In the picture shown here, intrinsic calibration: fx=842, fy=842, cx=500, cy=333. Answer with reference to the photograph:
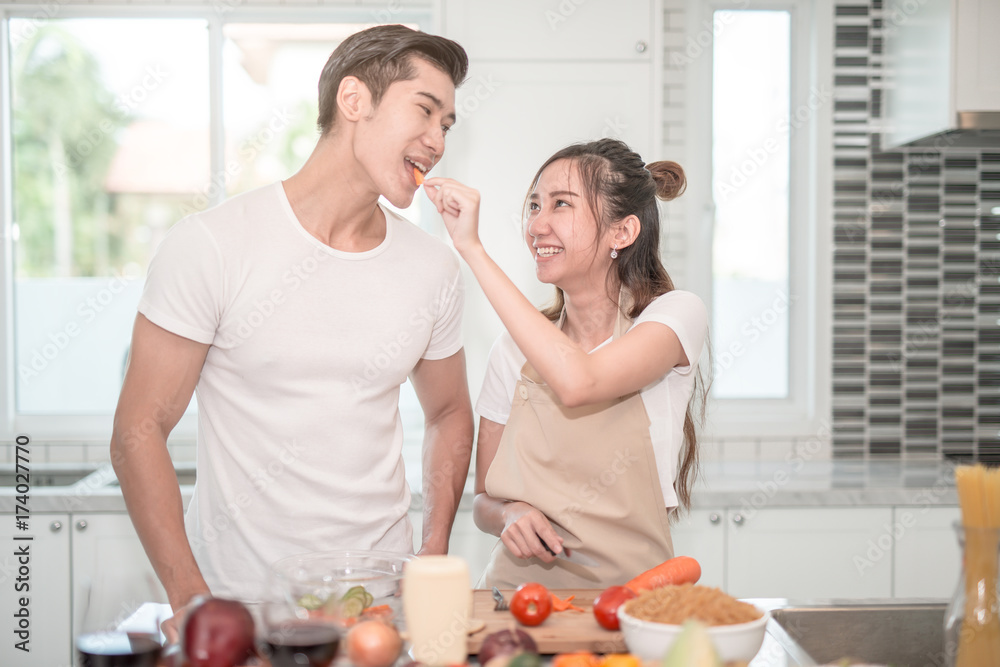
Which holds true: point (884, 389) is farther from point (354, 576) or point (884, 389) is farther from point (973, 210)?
point (354, 576)

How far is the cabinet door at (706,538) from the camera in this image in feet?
8.32

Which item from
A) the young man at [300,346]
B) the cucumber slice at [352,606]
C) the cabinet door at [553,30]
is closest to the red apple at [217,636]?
the cucumber slice at [352,606]

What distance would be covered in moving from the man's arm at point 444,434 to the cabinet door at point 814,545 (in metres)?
1.19

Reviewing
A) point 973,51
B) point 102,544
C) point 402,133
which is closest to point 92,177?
point 102,544

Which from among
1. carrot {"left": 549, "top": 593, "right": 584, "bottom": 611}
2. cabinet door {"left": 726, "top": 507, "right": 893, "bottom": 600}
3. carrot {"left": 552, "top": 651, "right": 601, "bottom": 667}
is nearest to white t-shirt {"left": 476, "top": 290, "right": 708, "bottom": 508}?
carrot {"left": 549, "top": 593, "right": 584, "bottom": 611}

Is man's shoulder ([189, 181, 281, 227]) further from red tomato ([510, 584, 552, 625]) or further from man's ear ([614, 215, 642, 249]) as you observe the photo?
red tomato ([510, 584, 552, 625])

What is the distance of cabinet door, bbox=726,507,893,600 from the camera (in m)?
2.55

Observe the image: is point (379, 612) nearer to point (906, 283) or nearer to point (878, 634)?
point (878, 634)

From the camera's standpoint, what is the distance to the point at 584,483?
1.54 meters

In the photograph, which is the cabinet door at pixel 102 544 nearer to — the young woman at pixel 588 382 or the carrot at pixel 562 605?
the young woman at pixel 588 382

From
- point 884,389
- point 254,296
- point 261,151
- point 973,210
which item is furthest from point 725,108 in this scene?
point 254,296

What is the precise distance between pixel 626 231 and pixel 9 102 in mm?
2463

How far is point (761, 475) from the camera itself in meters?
2.75

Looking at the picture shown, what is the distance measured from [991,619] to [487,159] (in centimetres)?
195
